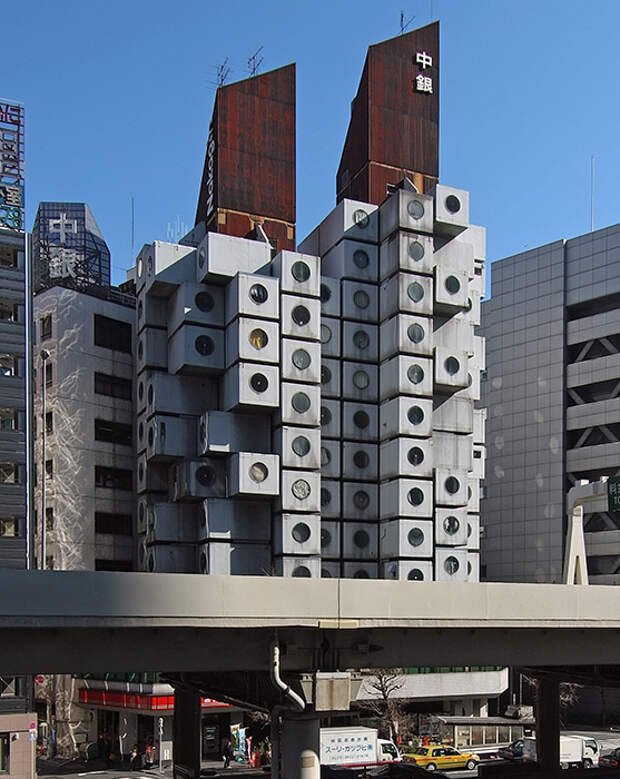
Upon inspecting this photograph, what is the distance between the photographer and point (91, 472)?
252 ft

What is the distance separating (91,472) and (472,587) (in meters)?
55.5

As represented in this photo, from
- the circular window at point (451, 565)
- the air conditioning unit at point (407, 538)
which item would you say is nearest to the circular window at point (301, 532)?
the air conditioning unit at point (407, 538)

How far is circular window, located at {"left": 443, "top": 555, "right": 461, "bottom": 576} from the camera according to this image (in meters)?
71.8

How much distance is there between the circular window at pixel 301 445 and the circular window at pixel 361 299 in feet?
39.3

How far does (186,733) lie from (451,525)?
39923 mm

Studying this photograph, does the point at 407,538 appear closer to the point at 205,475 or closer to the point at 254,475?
the point at 254,475

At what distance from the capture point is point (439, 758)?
55.8 m

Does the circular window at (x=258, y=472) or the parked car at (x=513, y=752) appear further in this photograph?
the circular window at (x=258, y=472)

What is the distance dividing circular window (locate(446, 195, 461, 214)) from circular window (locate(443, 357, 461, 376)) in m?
12.1

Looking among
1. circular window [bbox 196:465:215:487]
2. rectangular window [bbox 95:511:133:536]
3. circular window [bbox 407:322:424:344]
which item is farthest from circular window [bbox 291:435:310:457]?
rectangular window [bbox 95:511:133:536]

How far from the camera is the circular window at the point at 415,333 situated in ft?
237

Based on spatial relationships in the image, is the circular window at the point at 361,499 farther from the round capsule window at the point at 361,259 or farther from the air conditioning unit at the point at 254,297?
the round capsule window at the point at 361,259

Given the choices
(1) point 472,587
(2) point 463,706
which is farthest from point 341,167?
(1) point 472,587

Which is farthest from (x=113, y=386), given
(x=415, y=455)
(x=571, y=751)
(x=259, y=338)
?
(x=571, y=751)
